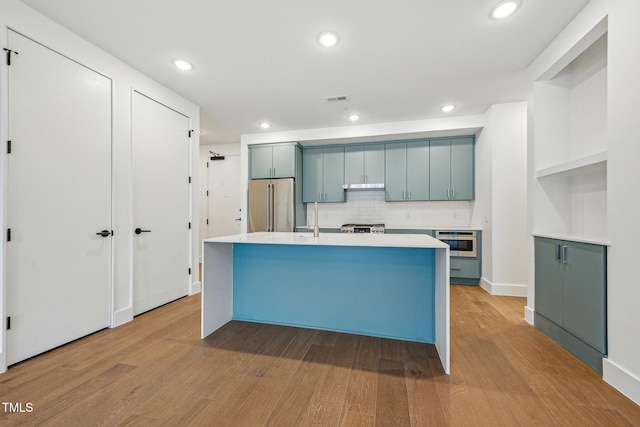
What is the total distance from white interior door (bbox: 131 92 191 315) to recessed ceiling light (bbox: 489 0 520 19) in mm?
3417

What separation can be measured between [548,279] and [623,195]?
105cm

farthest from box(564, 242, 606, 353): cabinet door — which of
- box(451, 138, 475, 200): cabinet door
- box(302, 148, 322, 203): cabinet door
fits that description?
box(302, 148, 322, 203): cabinet door

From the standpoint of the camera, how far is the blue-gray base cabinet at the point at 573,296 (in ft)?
6.06

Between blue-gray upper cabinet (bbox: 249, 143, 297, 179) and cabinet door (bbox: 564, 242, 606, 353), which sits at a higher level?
blue-gray upper cabinet (bbox: 249, 143, 297, 179)

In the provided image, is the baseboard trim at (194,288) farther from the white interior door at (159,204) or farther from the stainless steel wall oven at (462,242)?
the stainless steel wall oven at (462,242)

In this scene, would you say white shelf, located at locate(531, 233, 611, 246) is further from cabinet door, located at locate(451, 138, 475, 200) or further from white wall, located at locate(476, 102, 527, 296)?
cabinet door, located at locate(451, 138, 475, 200)

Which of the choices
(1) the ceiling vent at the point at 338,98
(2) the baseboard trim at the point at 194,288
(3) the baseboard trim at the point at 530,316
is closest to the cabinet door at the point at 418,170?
(1) the ceiling vent at the point at 338,98

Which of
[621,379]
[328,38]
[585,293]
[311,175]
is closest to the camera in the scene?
[621,379]

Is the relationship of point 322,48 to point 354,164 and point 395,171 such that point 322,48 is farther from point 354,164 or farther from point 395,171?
point 395,171

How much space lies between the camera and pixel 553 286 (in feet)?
7.75

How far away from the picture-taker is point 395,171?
15.7ft

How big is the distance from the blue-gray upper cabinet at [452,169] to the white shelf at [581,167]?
1.88 metres

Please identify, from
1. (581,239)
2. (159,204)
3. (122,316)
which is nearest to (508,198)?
(581,239)

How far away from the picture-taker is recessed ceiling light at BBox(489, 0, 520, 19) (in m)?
1.93
